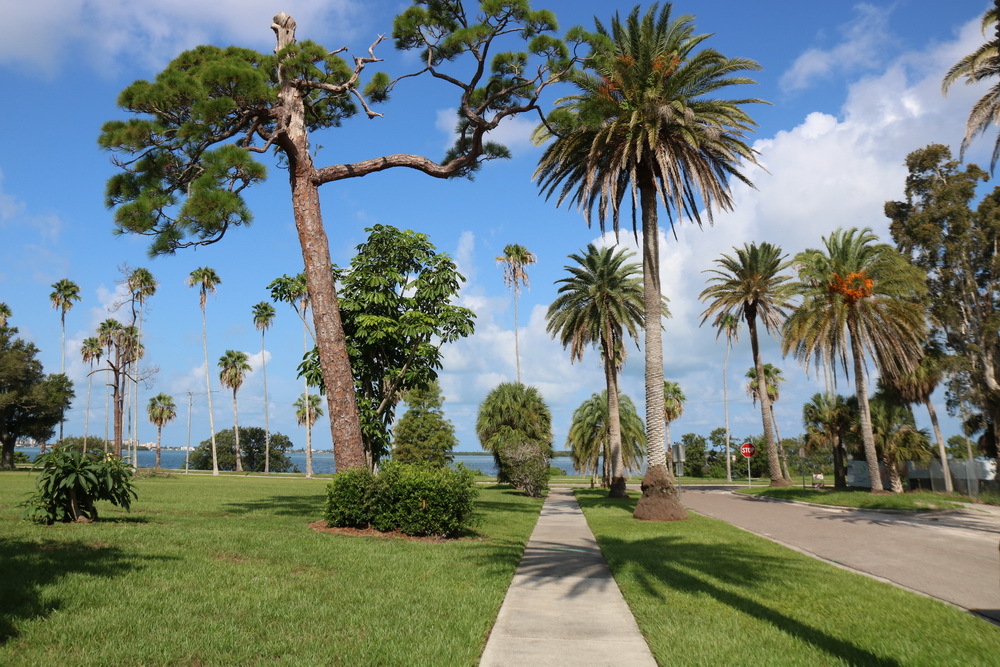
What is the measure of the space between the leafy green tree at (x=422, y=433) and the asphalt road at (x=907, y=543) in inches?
1155

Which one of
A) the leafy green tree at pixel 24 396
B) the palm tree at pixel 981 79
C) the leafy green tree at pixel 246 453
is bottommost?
the leafy green tree at pixel 246 453

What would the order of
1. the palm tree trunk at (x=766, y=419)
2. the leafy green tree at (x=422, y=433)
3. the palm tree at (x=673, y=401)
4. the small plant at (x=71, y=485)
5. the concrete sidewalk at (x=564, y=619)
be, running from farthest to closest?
1. the palm tree at (x=673, y=401)
2. the leafy green tree at (x=422, y=433)
3. the palm tree trunk at (x=766, y=419)
4. the small plant at (x=71, y=485)
5. the concrete sidewalk at (x=564, y=619)

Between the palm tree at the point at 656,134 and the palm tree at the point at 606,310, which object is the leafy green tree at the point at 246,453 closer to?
the palm tree at the point at 606,310

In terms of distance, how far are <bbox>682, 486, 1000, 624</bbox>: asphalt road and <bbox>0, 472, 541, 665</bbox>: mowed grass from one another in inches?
255

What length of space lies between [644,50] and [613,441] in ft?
64.6

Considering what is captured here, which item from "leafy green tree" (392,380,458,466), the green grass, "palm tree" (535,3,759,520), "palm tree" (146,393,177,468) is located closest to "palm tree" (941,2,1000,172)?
"palm tree" (535,3,759,520)

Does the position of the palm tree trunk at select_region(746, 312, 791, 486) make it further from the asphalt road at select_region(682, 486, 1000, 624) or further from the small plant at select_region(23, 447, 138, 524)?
the small plant at select_region(23, 447, 138, 524)

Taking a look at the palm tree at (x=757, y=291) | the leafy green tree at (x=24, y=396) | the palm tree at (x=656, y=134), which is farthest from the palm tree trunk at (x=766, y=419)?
the leafy green tree at (x=24, y=396)

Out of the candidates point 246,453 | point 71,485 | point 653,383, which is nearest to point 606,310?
point 653,383

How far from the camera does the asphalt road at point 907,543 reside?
31.6 ft

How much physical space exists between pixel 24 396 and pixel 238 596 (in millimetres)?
60837

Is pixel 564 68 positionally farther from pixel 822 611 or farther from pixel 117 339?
pixel 117 339

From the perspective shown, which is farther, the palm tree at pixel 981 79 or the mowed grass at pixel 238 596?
the palm tree at pixel 981 79

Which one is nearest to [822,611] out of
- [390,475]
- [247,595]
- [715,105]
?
[247,595]
